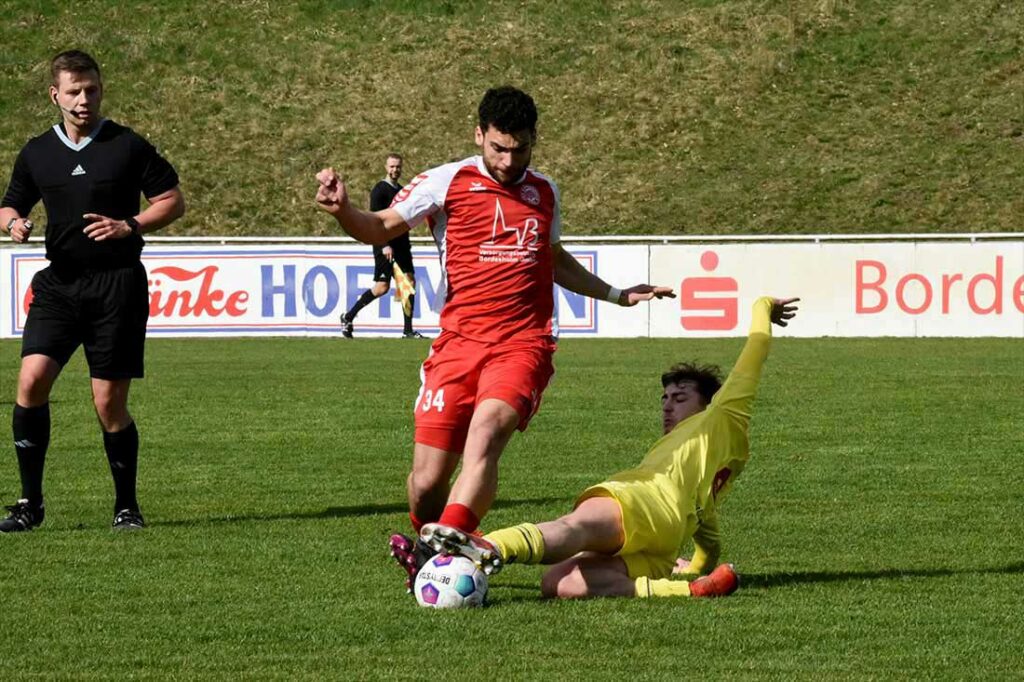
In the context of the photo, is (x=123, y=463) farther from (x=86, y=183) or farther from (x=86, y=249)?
(x=86, y=183)

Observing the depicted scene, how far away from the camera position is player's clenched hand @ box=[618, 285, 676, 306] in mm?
7500

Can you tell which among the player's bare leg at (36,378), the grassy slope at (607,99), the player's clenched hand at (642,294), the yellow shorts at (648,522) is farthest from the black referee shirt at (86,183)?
the grassy slope at (607,99)

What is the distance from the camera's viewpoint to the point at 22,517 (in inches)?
344

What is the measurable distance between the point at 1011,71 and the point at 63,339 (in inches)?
→ 1343

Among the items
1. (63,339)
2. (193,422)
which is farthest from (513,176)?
(193,422)

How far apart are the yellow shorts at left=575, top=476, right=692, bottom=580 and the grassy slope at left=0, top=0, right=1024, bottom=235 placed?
28819 mm

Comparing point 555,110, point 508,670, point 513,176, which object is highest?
point 555,110

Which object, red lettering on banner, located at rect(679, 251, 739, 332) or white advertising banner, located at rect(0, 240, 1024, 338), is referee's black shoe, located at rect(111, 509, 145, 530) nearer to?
white advertising banner, located at rect(0, 240, 1024, 338)

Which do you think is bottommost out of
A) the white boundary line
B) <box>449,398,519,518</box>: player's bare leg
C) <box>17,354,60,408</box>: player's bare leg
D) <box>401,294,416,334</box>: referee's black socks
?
<box>449,398,519,518</box>: player's bare leg

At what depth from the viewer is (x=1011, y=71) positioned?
130 feet

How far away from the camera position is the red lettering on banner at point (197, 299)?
2644 cm

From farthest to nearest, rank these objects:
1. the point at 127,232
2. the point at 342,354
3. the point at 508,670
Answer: the point at 342,354 → the point at 127,232 → the point at 508,670

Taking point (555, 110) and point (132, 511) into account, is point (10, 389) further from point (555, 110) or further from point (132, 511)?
point (555, 110)

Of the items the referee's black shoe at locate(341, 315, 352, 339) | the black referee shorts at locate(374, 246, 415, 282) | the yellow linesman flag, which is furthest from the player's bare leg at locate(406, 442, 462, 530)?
the referee's black shoe at locate(341, 315, 352, 339)
